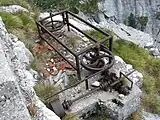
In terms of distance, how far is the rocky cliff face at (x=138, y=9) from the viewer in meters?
27.3

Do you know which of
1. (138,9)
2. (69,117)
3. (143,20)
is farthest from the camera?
(138,9)

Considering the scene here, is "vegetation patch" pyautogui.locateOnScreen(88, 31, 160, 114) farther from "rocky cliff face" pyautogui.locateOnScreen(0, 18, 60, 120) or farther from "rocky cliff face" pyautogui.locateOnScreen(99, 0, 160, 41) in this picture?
"rocky cliff face" pyautogui.locateOnScreen(99, 0, 160, 41)

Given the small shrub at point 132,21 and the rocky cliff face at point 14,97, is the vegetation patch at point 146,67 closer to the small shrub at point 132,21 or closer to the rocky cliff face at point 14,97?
the rocky cliff face at point 14,97

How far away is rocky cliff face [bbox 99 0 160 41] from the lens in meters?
27.3

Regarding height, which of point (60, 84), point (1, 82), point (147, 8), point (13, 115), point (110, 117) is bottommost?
point (147, 8)

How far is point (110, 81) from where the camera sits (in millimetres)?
5633

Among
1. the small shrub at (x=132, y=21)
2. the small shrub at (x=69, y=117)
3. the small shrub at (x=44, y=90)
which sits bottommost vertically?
the small shrub at (x=132, y=21)

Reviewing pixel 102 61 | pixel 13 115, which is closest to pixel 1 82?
pixel 13 115

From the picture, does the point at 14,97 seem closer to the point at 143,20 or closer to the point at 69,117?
the point at 69,117

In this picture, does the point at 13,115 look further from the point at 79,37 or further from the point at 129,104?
the point at 79,37

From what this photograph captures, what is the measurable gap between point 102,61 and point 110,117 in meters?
1.05

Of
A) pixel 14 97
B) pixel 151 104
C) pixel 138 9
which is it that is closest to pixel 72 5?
pixel 138 9

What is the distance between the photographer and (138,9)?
29.2 meters

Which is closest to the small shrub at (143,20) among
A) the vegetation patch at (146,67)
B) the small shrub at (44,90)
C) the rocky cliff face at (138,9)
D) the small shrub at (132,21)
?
the rocky cliff face at (138,9)
